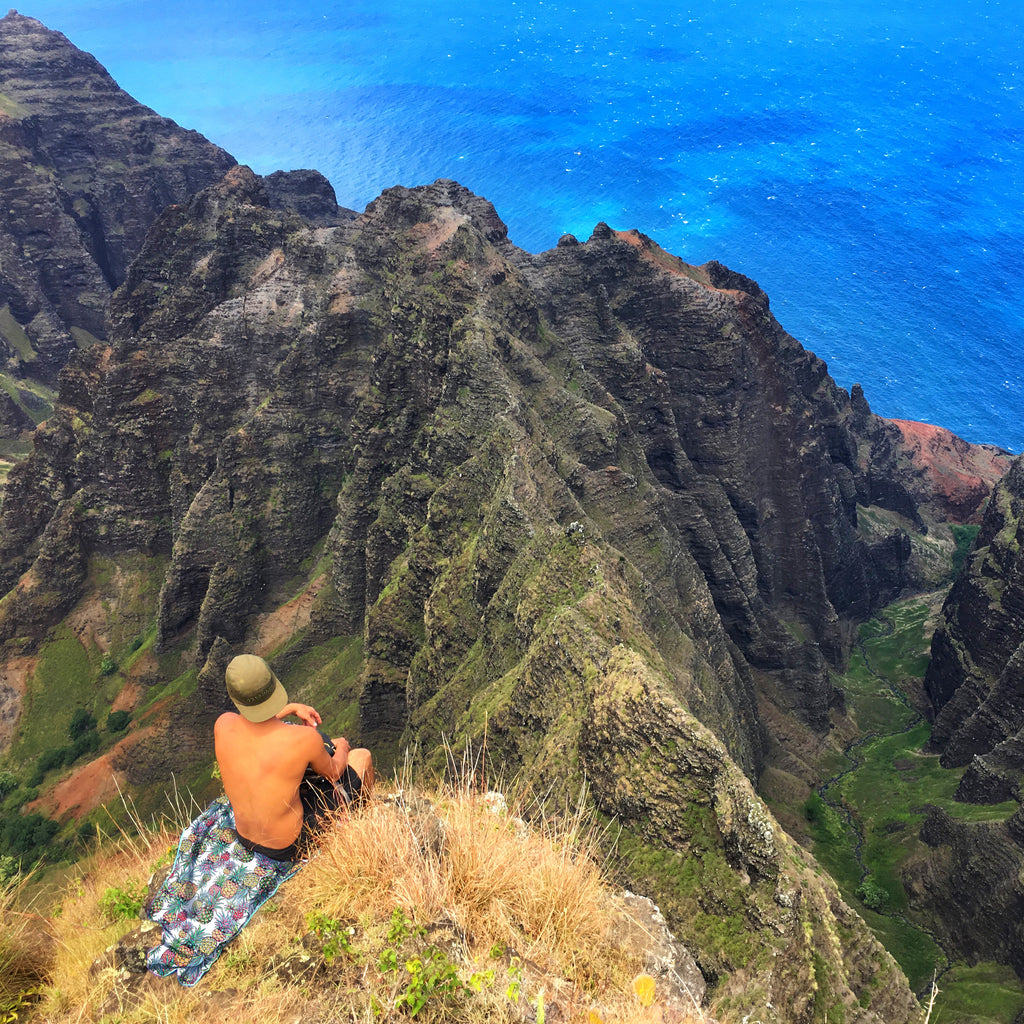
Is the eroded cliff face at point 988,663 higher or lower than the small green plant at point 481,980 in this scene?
higher

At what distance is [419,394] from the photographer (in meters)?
43.9

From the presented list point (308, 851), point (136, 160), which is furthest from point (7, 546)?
point (136, 160)

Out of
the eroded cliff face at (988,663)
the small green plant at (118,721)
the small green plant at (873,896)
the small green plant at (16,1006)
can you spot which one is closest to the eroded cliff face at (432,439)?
the small green plant at (118,721)

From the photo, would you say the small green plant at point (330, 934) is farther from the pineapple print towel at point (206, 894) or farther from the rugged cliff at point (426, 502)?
the rugged cliff at point (426, 502)

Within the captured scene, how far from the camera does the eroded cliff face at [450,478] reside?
27719 mm

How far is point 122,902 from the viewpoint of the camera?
9.79 m

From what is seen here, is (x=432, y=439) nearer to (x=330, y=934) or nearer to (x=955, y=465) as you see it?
(x=330, y=934)

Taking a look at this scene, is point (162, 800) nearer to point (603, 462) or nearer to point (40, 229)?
point (603, 462)

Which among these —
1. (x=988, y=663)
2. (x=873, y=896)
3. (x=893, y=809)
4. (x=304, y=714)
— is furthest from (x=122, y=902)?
(x=988, y=663)

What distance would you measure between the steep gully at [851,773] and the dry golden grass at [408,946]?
31640 millimetres

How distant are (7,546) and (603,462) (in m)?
53.3

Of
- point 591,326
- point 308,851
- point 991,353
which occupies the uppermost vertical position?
point 991,353

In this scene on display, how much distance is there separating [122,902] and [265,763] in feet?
9.78

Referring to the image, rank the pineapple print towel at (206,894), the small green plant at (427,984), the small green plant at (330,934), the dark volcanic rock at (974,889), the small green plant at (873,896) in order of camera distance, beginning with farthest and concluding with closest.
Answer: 1. the small green plant at (873,896)
2. the dark volcanic rock at (974,889)
3. the pineapple print towel at (206,894)
4. the small green plant at (330,934)
5. the small green plant at (427,984)
